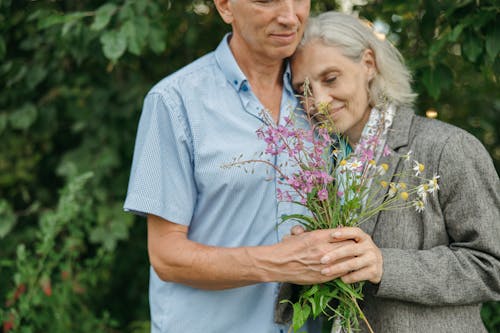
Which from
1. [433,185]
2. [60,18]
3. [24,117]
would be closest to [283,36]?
[433,185]

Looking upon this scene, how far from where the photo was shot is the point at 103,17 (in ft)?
8.68

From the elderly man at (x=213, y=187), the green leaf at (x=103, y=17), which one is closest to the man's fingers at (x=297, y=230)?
the elderly man at (x=213, y=187)

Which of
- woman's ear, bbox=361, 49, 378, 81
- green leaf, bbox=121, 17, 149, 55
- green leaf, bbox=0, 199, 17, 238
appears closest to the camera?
woman's ear, bbox=361, 49, 378, 81

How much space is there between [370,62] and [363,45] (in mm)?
69

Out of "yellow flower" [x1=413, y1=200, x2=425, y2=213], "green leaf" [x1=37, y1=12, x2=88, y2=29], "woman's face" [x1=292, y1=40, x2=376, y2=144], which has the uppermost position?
"green leaf" [x1=37, y1=12, x2=88, y2=29]

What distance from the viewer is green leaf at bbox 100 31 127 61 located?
2596mm

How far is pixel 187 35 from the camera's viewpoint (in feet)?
11.1

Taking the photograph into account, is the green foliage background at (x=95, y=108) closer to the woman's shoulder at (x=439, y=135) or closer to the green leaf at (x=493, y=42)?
the green leaf at (x=493, y=42)

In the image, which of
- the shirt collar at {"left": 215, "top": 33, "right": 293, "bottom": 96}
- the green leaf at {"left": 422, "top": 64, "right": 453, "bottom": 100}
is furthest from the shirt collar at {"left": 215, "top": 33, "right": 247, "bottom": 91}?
the green leaf at {"left": 422, "top": 64, "right": 453, "bottom": 100}

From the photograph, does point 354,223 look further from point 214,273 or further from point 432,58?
point 432,58

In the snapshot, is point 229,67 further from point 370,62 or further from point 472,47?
point 472,47

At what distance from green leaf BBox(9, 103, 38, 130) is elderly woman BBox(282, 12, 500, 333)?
1.71 metres

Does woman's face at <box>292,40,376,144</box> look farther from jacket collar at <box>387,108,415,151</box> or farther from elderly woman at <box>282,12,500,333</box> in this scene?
jacket collar at <box>387,108,415,151</box>

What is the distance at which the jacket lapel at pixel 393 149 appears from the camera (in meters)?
2.08
